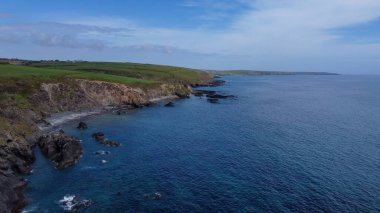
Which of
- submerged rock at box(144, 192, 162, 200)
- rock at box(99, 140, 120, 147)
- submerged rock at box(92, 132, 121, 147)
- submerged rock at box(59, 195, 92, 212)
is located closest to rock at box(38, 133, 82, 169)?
rock at box(99, 140, 120, 147)

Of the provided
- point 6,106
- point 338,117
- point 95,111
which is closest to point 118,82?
point 95,111

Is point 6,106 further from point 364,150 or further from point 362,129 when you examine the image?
point 362,129

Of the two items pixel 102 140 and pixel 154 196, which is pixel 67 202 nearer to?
pixel 154 196

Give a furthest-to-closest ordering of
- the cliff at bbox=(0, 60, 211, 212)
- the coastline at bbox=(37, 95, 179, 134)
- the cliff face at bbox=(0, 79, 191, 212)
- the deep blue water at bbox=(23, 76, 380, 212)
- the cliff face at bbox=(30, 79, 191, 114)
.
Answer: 1. the cliff face at bbox=(30, 79, 191, 114)
2. the coastline at bbox=(37, 95, 179, 134)
3. the cliff at bbox=(0, 60, 211, 212)
4. the cliff face at bbox=(0, 79, 191, 212)
5. the deep blue water at bbox=(23, 76, 380, 212)

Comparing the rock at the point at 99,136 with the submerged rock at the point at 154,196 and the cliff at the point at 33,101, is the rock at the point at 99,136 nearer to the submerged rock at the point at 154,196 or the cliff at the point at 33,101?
the cliff at the point at 33,101

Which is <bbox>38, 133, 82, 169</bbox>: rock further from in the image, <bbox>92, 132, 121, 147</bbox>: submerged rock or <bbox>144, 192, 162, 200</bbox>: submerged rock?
<bbox>144, 192, 162, 200</bbox>: submerged rock

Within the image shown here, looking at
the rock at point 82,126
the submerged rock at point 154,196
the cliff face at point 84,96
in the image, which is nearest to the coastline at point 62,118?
the cliff face at point 84,96
